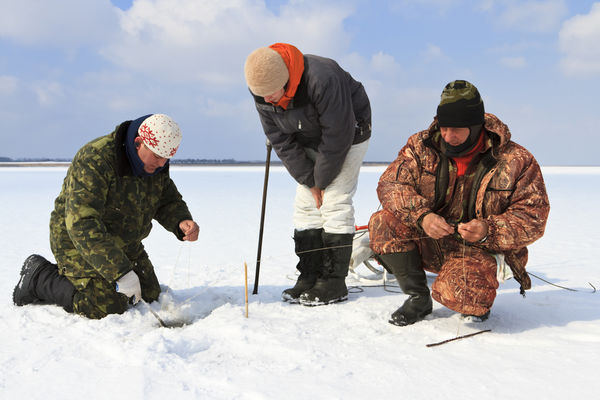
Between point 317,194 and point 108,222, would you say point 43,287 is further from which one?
point 317,194

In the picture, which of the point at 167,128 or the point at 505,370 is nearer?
the point at 505,370

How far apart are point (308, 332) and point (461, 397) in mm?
873

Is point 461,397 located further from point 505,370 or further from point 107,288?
point 107,288

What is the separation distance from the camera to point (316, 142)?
3055 mm

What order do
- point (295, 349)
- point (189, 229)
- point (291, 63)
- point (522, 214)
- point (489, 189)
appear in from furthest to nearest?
point (189, 229), point (291, 63), point (489, 189), point (522, 214), point (295, 349)

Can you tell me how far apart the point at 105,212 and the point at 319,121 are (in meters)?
1.37

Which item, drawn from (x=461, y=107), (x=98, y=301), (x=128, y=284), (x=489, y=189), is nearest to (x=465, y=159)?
(x=489, y=189)

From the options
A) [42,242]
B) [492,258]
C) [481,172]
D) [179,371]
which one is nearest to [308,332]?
[179,371]

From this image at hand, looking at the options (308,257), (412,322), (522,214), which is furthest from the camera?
(308,257)

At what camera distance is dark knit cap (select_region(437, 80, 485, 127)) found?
2.34 meters

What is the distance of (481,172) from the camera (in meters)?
2.44

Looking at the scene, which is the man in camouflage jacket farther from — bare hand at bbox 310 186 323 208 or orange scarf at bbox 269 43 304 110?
bare hand at bbox 310 186 323 208

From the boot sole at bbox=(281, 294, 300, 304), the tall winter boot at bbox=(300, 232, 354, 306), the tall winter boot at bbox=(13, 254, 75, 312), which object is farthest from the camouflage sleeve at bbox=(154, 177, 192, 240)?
the tall winter boot at bbox=(300, 232, 354, 306)

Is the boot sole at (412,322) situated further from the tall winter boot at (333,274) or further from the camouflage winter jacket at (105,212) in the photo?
the camouflage winter jacket at (105,212)
